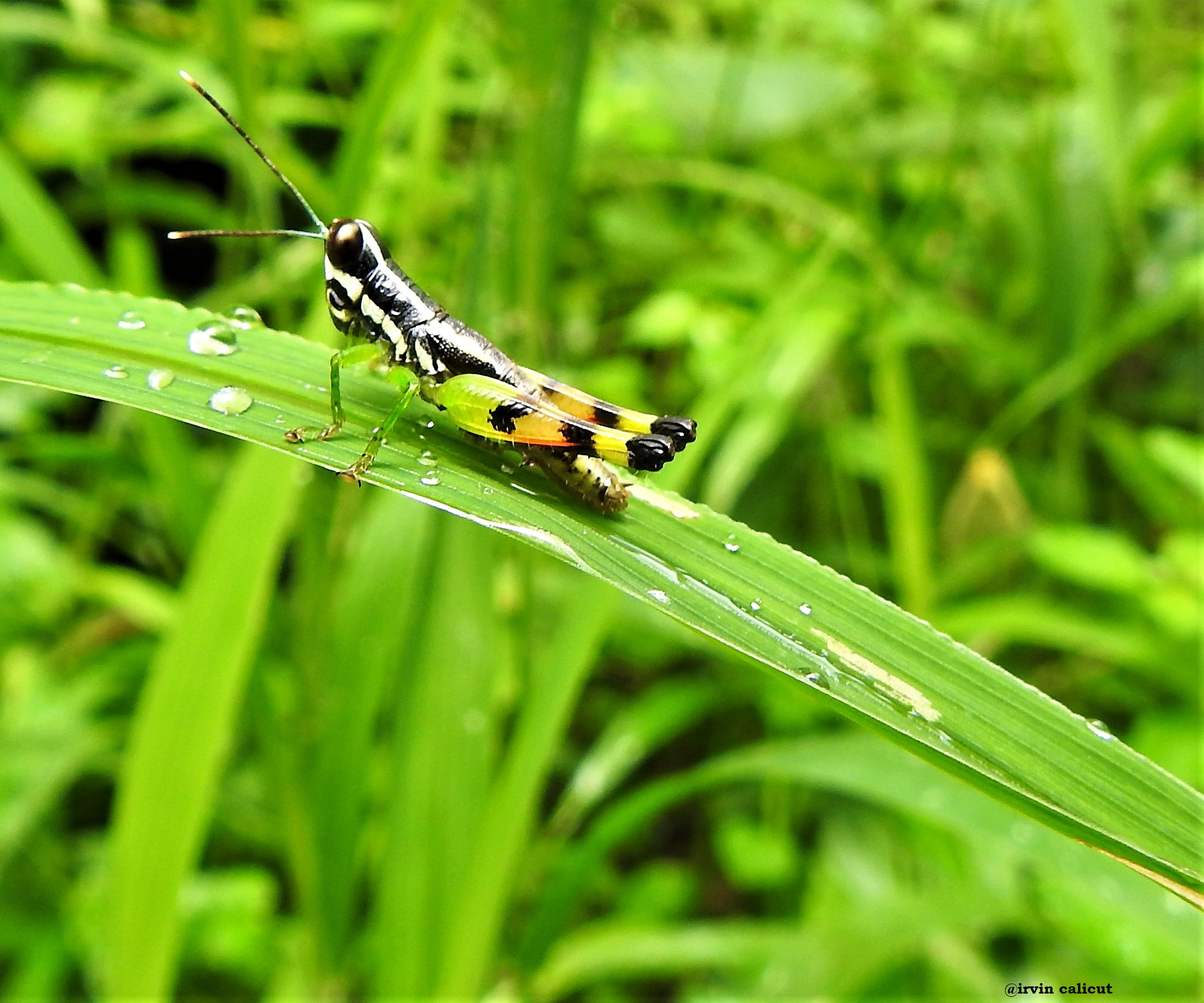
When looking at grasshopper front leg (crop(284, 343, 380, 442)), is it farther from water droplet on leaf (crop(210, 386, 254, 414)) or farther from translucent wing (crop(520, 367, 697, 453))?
translucent wing (crop(520, 367, 697, 453))

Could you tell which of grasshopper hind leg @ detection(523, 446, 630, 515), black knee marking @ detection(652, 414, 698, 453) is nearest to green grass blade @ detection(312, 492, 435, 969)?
grasshopper hind leg @ detection(523, 446, 630, 515)

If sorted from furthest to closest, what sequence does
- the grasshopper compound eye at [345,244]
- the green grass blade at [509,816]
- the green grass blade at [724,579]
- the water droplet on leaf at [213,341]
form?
the green grass blade at [509,816]
the grasshopper compound eye at [345,244]
the water droplet on leaf at [213,341]
the green grass blade at [724,579]

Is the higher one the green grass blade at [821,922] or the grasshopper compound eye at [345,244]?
the grasshopper compound eye at [345,244]

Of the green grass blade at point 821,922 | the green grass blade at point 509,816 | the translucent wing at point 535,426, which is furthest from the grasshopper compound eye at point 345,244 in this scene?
the green grass blade at point 821,922

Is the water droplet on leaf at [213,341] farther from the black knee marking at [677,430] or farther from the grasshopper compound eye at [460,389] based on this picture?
the black knee marking at [677,430]

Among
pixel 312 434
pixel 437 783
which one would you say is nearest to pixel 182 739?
pixel 437 783

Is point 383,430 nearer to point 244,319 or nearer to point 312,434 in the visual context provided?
point 312,434
